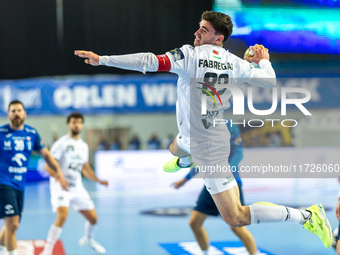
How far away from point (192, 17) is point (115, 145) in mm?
5877

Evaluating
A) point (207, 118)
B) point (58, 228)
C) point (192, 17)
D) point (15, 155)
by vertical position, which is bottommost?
point (58, 228)

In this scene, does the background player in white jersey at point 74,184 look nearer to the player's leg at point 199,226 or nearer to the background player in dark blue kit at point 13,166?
the background player in dark blue kit at point 13,166

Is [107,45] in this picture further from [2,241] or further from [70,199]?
[2,241]

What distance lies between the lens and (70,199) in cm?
626

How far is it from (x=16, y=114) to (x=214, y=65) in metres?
3.13

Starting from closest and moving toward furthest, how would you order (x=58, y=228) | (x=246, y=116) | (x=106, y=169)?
(x=58, y=228) → (x=106, y=169) → (x=246, y=116)

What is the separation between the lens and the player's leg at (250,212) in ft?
11.9

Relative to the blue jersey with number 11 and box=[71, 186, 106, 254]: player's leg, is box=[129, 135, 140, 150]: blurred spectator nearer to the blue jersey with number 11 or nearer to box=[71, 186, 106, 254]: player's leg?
box=[71, 186, 106, 254]: player's leg

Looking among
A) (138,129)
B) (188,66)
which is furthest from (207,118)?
(138,129)

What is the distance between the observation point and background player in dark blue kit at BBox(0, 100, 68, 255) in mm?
5102

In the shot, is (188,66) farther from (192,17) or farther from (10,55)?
(10,55)

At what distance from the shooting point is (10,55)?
16.8m

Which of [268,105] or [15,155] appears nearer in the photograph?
[15,155]

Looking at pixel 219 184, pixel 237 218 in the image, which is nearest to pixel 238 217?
pixel 237 218
